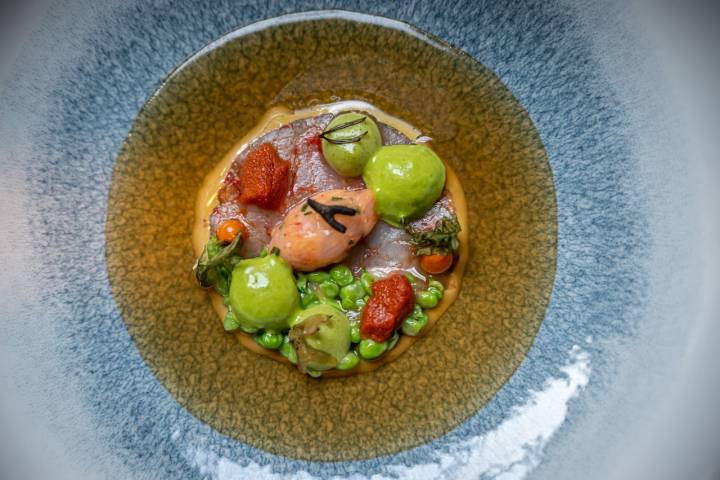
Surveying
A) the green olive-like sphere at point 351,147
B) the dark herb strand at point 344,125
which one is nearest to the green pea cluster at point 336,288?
the green olive-like sphere at point 351,147

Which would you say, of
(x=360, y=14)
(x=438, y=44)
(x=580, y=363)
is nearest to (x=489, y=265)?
(x=580, y=363)

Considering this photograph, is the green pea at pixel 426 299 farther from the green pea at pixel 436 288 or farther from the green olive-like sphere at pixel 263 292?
the green olive-like sphere at pixel 263 292

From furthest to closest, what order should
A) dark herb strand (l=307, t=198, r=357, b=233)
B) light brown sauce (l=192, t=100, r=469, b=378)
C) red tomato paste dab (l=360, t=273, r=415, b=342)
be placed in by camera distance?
light brown sauce (l=192, t=100, r=469, b=378) < red tomato paste dab (l=360, t=273, r=415, b=342) < dark herb strand (l=307, t=198, r=357, b=233)

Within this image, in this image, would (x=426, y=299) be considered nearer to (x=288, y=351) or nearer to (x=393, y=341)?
(x=393, y=341)

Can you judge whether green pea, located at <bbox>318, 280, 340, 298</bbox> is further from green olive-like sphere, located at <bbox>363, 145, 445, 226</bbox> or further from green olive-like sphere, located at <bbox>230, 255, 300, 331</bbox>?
green olive-like sphere, located at <bbox>363, 145, 445, 226</bbox>

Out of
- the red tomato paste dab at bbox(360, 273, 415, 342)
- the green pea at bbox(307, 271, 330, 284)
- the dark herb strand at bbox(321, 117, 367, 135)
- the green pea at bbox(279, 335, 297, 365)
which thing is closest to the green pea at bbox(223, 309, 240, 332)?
the green pea at bbox(279, 335, 297, 365)
